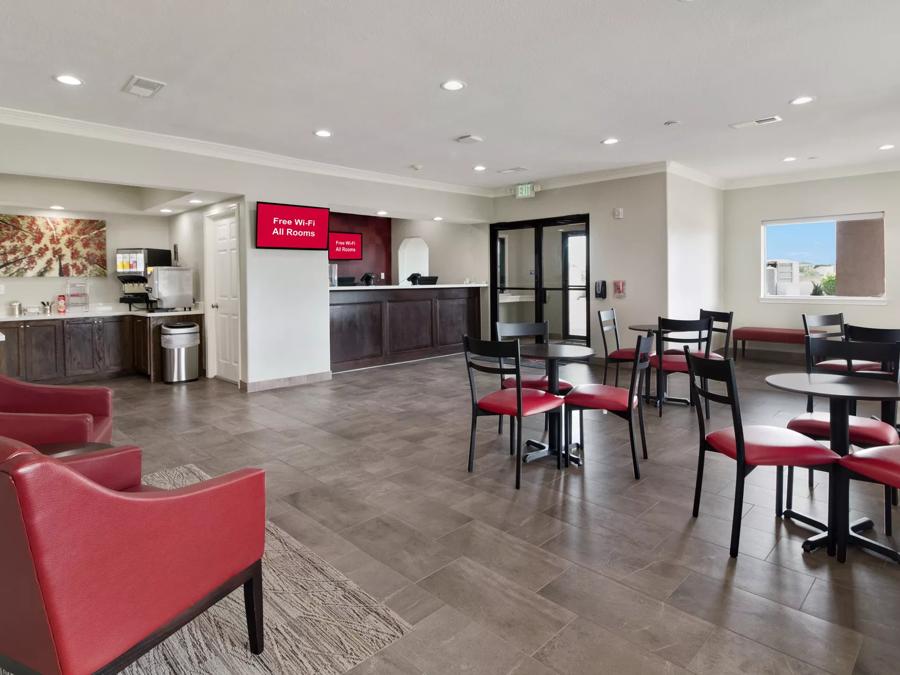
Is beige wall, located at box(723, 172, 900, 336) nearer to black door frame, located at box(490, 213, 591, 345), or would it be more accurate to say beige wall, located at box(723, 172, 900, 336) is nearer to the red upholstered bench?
the red upholstered bench

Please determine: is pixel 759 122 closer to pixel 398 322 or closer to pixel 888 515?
pixel 888 515

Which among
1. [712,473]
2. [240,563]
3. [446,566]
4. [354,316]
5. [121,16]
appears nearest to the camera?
[240,563]

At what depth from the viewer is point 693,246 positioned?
793 centimetres

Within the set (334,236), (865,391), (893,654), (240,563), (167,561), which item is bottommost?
(893,654)

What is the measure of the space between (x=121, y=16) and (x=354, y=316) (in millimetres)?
4888

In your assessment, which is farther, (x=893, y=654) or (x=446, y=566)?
(x=446, y=566)

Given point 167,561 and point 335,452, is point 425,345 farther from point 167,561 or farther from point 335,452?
point 167,561

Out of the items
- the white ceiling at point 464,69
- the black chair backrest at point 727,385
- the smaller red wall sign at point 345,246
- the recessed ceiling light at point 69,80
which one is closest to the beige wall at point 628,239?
the white ceiling at point 464,69

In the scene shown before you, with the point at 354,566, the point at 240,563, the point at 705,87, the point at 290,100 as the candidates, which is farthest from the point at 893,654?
the point at 290,100

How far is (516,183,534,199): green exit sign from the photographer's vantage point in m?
8.45

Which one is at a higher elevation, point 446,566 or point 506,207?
point 506,207

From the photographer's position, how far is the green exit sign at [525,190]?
8445 mm

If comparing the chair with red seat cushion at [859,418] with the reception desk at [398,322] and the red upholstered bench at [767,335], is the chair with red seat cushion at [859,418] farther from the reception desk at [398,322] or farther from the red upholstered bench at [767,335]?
the reception desk at [398,322]

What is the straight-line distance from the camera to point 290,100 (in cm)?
445
